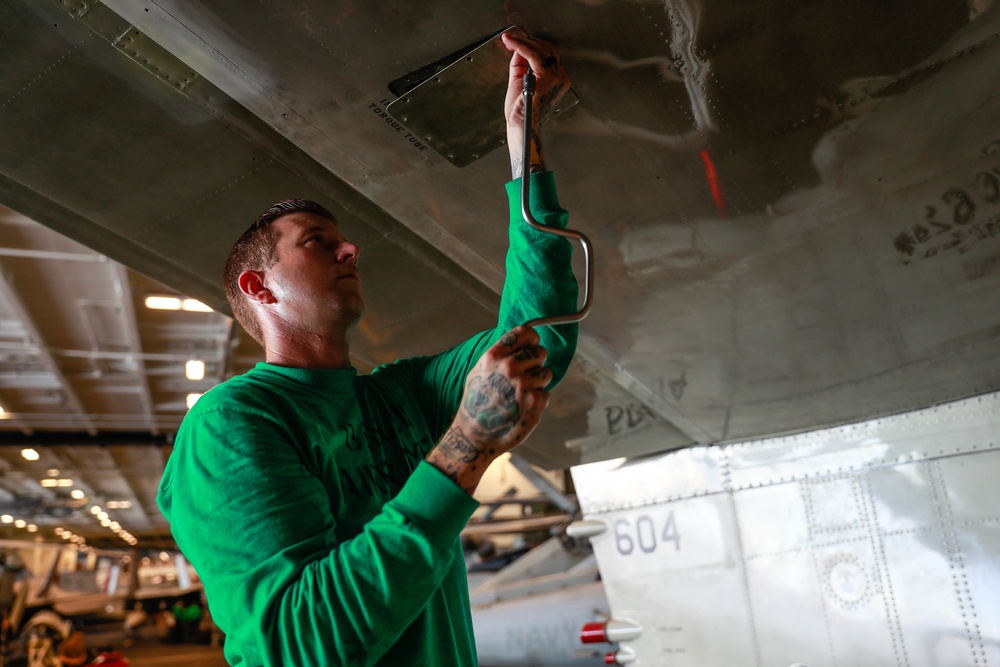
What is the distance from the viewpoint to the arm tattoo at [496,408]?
117 cm

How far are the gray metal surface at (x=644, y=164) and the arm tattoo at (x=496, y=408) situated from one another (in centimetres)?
117

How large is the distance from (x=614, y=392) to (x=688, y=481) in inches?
29.2

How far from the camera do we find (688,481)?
165 inches

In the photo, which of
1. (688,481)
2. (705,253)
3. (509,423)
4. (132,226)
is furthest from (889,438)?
(132,226)

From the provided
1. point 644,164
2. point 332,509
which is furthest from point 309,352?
point 644,164

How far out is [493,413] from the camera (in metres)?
1.17

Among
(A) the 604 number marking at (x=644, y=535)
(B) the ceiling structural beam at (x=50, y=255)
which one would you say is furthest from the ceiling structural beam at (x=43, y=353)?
(A) the 604 number marking at (x=644, y=535)

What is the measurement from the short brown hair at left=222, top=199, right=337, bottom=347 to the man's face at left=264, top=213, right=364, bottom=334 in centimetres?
3

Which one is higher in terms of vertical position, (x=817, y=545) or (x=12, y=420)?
(x=12, y=420)

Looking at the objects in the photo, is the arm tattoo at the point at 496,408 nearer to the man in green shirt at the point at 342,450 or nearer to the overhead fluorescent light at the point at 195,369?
the man in green shirt at the point at 342,450

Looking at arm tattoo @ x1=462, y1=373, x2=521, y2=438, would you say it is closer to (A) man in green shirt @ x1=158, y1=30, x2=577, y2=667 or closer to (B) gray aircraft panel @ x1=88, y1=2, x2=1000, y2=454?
(A) man in green shirt @ x1=158, y1=30, x2=577, y2=667

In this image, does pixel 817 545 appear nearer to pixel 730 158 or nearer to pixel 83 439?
pixel 730 158

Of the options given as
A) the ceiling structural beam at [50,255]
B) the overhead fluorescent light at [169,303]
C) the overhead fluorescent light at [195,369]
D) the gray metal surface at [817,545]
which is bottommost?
the gray metal surface at [817,545]

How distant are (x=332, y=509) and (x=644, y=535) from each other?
3172 mm
